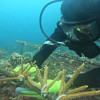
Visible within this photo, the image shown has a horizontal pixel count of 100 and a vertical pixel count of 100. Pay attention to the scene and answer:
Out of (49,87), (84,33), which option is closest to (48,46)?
(84,33)

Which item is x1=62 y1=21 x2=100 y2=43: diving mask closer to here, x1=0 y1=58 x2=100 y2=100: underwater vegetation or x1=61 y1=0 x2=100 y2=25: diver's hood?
x1=61 y1=0 x2=100 y2=25: diver's hood

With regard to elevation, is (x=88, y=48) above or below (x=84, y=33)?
below

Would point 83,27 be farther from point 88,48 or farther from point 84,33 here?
point 88,48

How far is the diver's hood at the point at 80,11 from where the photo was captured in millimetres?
2953

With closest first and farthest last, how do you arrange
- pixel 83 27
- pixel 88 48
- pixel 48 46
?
pixel 83 27 → pixel 88 48 → pixel 48 46

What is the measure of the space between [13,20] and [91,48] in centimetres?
13237

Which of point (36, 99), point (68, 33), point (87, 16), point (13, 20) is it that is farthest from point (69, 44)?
point (13, 20)

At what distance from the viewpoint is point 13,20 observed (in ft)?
428

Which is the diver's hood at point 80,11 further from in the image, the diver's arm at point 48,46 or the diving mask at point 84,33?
the diver's arm at point 48,46

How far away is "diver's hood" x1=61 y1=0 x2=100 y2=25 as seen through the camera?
295 centimetres

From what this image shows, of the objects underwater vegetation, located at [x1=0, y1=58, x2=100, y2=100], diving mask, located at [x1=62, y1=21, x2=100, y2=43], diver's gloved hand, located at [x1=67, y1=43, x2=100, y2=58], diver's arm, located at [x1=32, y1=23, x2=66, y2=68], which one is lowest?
underwater vegetation, located at [x1=0, y1=58, x2=100, y2=100]

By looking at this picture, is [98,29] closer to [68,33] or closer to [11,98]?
[68,33]

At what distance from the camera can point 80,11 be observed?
311 cm

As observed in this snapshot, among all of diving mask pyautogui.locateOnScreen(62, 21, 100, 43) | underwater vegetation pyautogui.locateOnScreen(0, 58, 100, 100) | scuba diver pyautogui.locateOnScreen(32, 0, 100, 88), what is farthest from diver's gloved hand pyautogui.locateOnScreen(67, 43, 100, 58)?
underwater vegetation pyautogui.locateOnScreen(0, 58, 100, 100)
